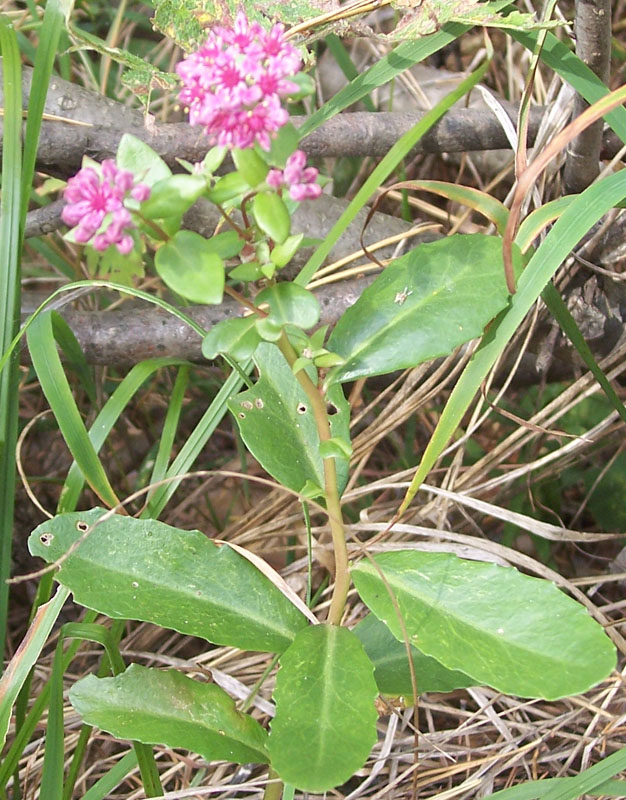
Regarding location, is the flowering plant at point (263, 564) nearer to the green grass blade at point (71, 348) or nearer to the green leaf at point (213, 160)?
the green leaf at point (213, 160)

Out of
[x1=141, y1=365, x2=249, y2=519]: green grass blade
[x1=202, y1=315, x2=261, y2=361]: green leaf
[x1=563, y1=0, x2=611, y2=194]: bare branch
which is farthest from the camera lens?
[x1=141, y1=365, x2=249, y2=519]: green grass blade

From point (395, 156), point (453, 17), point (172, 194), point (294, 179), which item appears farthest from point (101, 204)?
point (453, 17)

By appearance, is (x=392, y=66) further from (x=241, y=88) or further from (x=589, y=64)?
(x=241, y=88)

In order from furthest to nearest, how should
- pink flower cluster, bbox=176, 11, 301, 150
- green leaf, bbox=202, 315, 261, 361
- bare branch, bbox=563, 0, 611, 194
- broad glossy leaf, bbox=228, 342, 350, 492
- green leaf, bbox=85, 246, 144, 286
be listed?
green leaf, bbox=85, 246, 144, 286 < bare branch, bbox=563, 0, 611, 194 < broad glossy leaf, bbox=228, 342, 350, 492 < green leaf, bbox=202, 315, 261, 361 < pink flower cluster, bbox=176, 11, 301, 150

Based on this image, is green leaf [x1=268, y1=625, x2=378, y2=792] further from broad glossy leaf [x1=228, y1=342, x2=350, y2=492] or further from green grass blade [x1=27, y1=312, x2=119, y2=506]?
green grass blade [x1=27, y1=312, x2=119, y2=506]

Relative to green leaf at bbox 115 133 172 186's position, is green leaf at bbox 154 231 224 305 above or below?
below

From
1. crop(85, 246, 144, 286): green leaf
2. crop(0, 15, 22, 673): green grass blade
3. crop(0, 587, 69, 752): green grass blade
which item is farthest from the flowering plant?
crop(85, 246, 144, 286): green leaf
